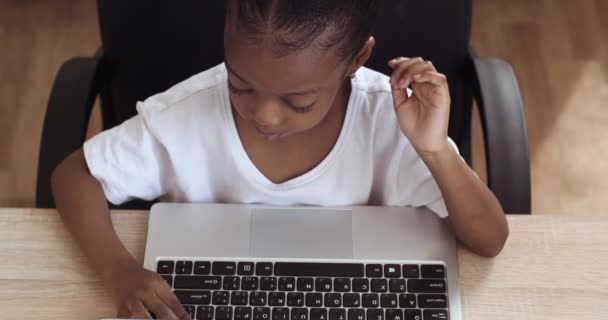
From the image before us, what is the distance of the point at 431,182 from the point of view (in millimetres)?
900

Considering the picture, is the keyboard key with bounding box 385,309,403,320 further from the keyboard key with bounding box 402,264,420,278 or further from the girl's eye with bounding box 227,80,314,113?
the girl's eye with bounding box 227,80,314,113

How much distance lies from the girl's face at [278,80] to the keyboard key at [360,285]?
0.19 m

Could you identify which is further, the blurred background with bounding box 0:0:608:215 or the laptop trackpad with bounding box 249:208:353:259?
the blurred background with bounding box 0:0:608:215

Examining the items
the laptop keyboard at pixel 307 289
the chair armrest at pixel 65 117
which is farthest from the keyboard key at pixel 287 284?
the chair armrest at pixel 65 117

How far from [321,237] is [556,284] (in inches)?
10.8

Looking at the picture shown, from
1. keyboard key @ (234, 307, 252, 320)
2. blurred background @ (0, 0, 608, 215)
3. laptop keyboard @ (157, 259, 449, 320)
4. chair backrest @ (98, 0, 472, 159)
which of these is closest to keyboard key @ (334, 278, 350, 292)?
laptop keyboard @ (157, 259, 449, 320)

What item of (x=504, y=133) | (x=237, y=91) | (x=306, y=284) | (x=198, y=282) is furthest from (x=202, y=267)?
(x=504, y=133)

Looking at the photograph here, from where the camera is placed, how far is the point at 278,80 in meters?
0.69

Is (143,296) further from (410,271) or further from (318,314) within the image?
(410,271)

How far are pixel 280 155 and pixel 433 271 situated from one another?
0.80 feet

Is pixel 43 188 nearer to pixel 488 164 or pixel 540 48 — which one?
pixel 488 164

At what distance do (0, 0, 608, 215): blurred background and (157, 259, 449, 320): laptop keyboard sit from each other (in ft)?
3.25

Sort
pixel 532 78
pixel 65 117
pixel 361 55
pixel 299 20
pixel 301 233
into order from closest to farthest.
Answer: pixel 299 20 < pixel 361 55 < pixel 301 233 < pixel 65 117 < pixel 532 78

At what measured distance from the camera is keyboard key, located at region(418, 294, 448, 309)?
0.81 meters
